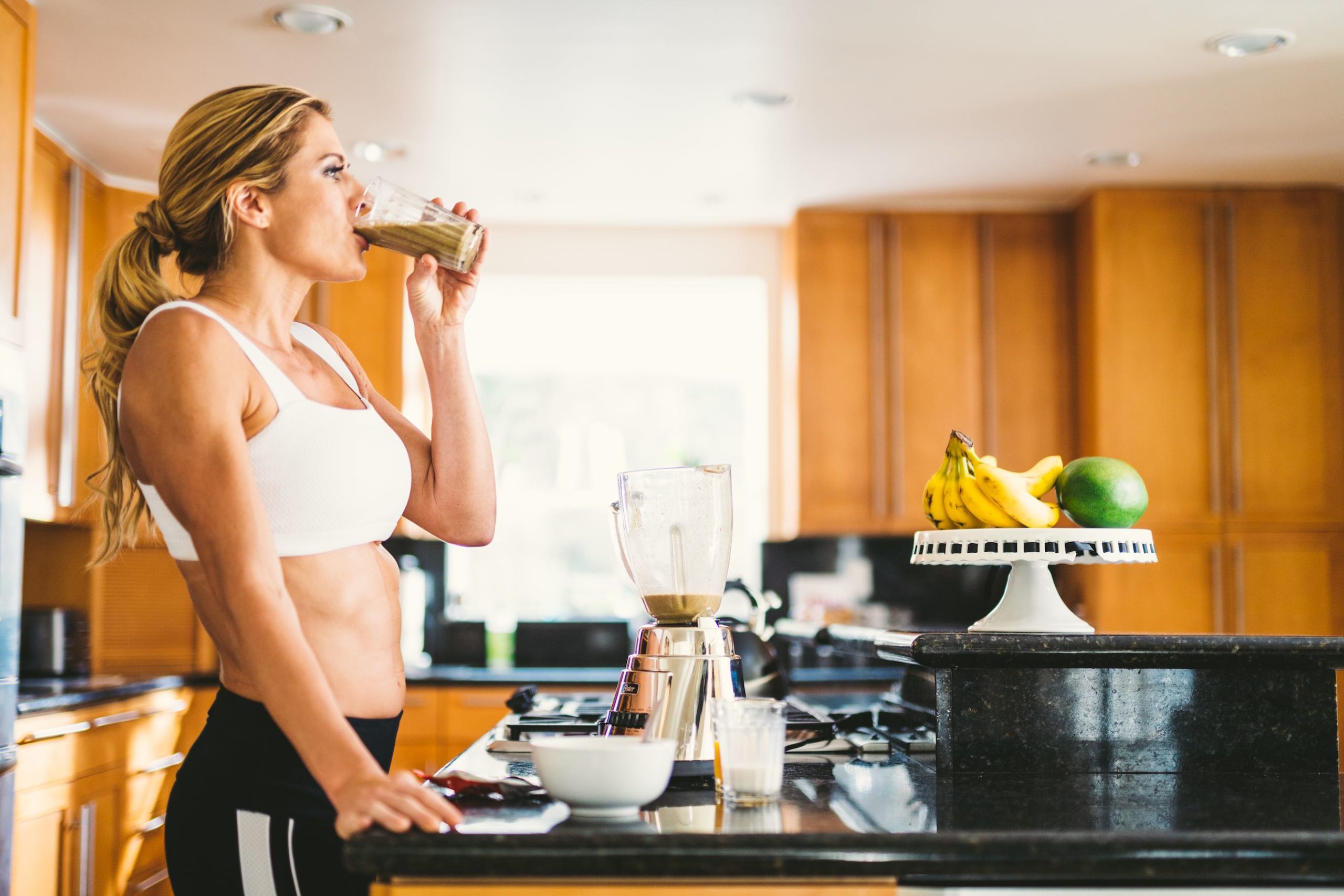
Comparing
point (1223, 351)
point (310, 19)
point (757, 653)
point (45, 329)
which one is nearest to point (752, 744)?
point (757, 653)

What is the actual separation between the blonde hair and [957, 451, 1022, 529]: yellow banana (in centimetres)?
93

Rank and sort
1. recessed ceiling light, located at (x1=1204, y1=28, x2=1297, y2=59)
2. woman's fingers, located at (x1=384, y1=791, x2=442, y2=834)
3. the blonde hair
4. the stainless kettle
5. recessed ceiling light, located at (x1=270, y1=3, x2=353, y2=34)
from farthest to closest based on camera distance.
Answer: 1. recessed ceiling light, located at (x1=1204, y1=28, x2=1297, y2=59)
2. recessed ceiling light, located at (x1=270, y1=3, x2=353, y2=34)
3. the stainless kettle
4. the blonde hair
5. woman's fingers, located at (x1=384, y1=791, x2=442, y2=834)

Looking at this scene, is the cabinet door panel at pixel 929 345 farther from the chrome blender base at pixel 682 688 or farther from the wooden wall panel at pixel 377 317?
the chrome blender base at pixel 682 688

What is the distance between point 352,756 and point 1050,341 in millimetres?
4123

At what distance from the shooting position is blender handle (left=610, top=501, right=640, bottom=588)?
1.46m

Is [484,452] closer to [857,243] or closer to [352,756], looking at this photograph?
[352,756]

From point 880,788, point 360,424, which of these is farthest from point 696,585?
point 360,424

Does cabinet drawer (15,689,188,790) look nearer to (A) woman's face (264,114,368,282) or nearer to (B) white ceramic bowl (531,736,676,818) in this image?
(A) woman's face (264,114,368,282)

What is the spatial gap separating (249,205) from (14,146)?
2024 mm

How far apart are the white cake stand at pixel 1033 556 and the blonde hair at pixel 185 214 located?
35.4 inches

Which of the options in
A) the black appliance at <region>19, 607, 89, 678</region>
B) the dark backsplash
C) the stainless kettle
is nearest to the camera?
the stainless kettle

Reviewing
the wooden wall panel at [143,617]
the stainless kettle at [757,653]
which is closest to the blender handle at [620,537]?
the stainless kettle at [757,653]

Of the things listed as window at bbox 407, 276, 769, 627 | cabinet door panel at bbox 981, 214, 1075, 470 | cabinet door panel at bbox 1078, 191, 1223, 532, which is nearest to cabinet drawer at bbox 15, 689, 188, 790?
window at bbox 407, 276, 769, 627

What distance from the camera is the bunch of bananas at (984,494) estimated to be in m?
1.55
